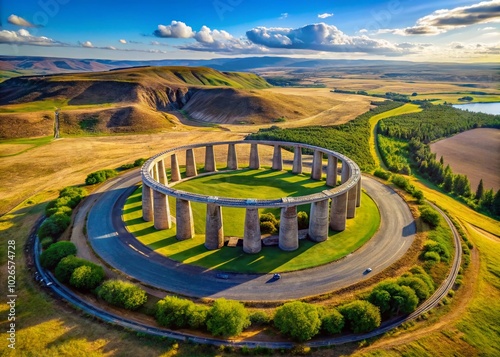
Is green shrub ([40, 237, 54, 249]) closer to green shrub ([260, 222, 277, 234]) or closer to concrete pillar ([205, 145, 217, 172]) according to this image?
green shrub ([260, 222, 277, 234])

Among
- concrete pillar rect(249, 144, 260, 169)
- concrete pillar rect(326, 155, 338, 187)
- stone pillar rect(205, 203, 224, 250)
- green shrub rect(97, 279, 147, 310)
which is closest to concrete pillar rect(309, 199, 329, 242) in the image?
stone pillar rect(205, 203, 224, 250)

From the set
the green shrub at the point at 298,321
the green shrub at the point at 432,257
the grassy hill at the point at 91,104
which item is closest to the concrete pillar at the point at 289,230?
the green shrub at the point at 298,321

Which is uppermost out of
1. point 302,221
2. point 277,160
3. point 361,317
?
point 277,160

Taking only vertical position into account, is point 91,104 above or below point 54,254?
above

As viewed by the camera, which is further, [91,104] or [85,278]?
[91,104]

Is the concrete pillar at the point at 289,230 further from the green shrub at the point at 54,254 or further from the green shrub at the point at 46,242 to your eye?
the green shrub at the point at 46,242

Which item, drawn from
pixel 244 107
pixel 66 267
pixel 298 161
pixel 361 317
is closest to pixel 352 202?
pixel 298 161

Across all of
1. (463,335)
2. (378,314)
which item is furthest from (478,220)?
(378,314)

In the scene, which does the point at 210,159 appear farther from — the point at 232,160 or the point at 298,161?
the point at 298,161
